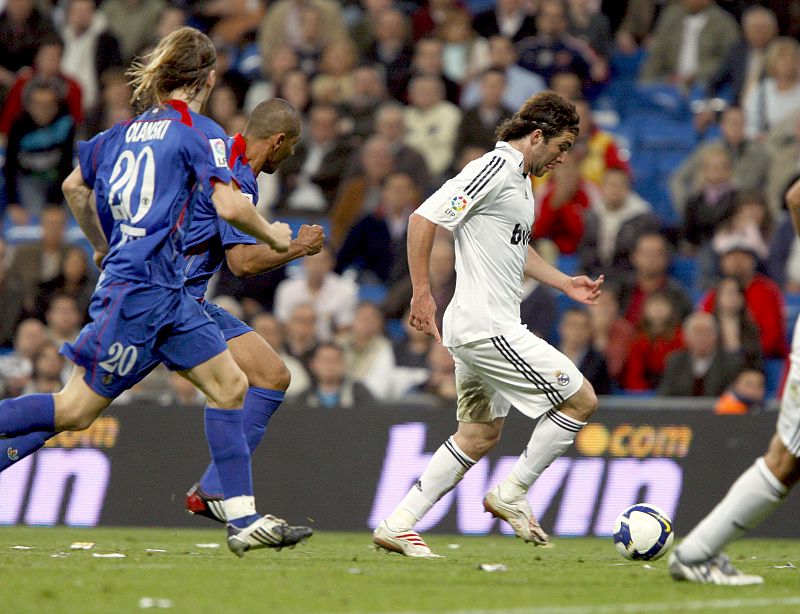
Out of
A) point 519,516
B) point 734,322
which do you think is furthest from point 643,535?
point 734,322

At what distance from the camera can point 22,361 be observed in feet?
44.3

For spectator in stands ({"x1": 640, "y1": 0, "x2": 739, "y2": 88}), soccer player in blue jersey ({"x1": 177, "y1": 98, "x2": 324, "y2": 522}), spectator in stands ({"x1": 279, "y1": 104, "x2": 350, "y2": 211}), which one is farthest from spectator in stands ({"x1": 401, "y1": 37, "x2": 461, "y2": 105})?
soccer player in blue jersey ({"x1": 177, "y1": 98, "x2": 324, "y2": 522})

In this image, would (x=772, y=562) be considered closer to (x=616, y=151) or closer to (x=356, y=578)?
(x=356, y=578)

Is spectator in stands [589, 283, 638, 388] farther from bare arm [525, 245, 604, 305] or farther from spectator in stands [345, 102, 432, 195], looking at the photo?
bare arm [525, 245, 604, 305]

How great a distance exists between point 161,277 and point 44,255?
8.76 meters

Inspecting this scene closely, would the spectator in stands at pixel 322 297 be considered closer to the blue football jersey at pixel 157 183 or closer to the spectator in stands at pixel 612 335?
the spectator in stands at pixel 612 335

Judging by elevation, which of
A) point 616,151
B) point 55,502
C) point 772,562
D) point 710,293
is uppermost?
point 616,151

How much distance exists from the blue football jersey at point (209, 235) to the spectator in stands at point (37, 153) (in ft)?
30.1

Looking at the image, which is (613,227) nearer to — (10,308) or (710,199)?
(710,199)

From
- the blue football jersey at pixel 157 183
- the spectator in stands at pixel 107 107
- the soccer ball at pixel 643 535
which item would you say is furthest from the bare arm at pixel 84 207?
the spectator in stands at pixel 107 107

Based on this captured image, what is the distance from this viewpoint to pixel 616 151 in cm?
1568

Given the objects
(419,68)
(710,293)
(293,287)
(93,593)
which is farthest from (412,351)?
(93,593)

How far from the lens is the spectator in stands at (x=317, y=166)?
16.4 meters

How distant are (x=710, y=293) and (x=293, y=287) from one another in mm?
4079
